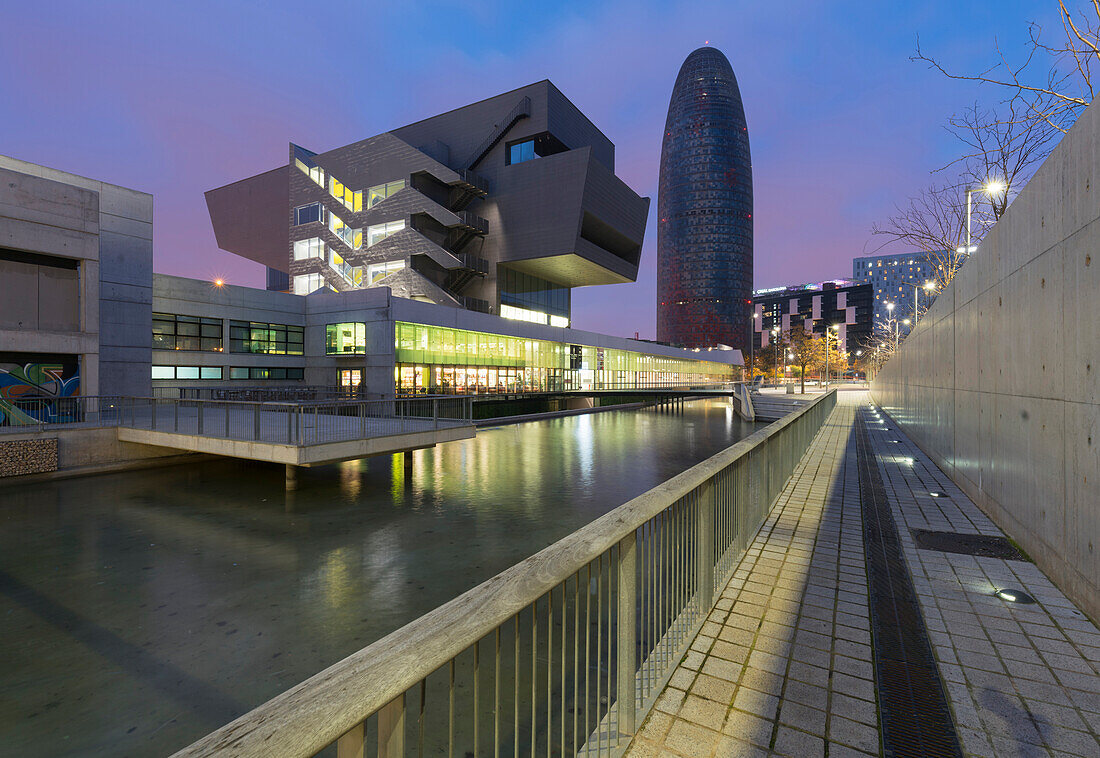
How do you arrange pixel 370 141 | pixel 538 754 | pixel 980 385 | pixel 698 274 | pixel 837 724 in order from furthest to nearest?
pixel 698 274 < pixel 370 141 < pixel 980 385 < pixel 538 754 < pixel 837 724

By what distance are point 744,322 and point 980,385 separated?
6692 inches

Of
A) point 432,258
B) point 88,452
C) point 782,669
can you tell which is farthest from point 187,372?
point 782,669

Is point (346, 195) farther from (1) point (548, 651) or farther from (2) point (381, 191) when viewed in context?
(1) point (548, 651)

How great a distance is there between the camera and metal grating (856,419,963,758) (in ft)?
10.2

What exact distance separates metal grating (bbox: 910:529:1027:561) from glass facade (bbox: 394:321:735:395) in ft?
107

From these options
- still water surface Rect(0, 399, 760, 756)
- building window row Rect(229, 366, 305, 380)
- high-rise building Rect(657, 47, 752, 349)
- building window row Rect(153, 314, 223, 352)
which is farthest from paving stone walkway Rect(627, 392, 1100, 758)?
high-rise building Rect(657, 47, 752, 349)

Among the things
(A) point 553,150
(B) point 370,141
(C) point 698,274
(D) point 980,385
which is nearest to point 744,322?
(C) point 698,274

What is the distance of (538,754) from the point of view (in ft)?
13.0

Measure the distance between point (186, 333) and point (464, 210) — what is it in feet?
92.4

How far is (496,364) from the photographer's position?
147 ft

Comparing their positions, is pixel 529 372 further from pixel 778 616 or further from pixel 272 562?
pixel 778 616

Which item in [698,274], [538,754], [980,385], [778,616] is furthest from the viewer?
[698,274]

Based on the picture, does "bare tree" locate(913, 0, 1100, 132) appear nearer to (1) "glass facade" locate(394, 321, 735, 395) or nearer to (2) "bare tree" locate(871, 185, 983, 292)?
(2) "bare tree" locate(871, 185, 983, 292)

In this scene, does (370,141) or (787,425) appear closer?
(787,425)
